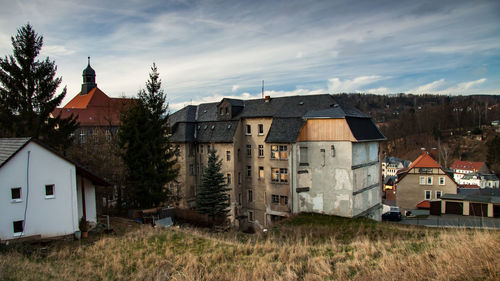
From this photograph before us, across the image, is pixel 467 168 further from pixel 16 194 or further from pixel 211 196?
pixel 16 194

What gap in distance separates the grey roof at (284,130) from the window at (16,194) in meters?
19.3

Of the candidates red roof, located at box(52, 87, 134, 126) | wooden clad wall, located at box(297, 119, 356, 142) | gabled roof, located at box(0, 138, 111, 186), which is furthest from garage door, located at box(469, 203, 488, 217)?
red roof, located at box(52, 87, 134, 126)

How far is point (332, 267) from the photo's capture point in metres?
8.76

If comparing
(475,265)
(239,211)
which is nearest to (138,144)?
(239,211)

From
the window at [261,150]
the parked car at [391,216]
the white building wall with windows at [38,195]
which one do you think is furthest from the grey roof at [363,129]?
the white building wall with windows at [38,195]

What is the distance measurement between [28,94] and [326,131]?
82.1 ft

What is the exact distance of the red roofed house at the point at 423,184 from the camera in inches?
1774

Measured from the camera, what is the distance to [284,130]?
29219 millimetres

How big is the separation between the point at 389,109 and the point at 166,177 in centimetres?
16683

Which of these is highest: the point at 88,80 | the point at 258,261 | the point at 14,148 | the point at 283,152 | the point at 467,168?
the point at 88,80

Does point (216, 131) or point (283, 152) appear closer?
point (283, 152)

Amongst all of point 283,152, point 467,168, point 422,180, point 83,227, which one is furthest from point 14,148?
point 467,168

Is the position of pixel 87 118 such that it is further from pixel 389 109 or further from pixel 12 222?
pixel 389 109

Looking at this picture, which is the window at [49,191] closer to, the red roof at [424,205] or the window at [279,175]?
the window at [279,175]
